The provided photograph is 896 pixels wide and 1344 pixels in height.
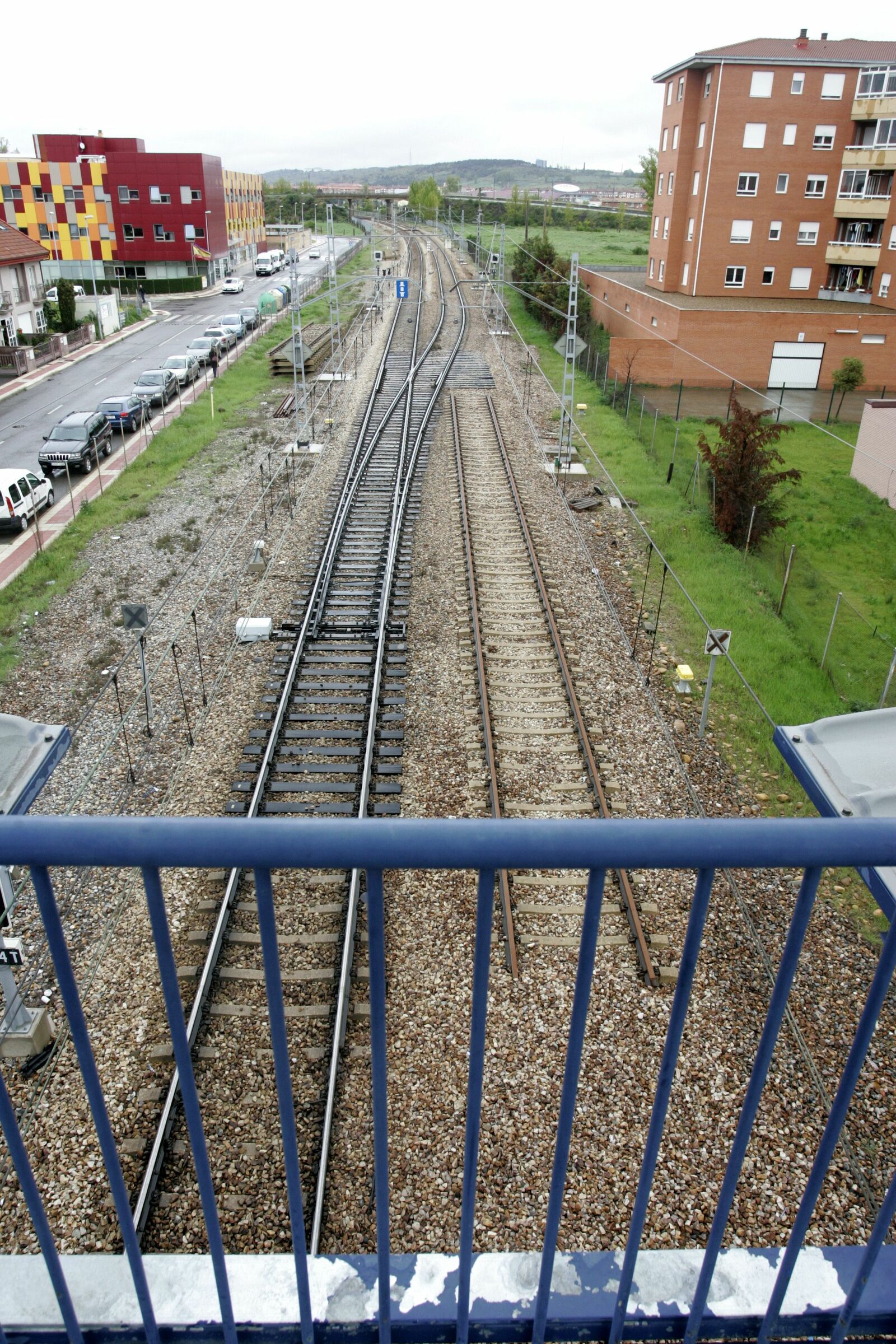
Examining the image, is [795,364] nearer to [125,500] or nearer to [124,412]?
[124,412]

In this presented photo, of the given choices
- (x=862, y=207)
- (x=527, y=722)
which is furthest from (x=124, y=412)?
(x=862, y=207)

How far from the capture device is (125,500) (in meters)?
21.4

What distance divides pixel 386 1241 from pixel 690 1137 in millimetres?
5407

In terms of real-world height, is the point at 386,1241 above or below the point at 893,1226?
above

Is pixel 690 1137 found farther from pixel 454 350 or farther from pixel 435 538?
pixel 454 350

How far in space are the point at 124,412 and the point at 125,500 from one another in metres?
7.28

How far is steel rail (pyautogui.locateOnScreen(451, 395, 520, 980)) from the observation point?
312 inches

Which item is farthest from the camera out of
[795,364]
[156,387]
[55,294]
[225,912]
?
[55,294]

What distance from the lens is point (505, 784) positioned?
10.1m

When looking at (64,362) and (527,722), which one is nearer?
(527,722)

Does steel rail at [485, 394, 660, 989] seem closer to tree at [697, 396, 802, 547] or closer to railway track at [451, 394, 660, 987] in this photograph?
railway track at [451, 394, 660, 987]

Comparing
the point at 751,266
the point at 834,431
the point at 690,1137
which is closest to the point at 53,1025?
the point at 690,1137

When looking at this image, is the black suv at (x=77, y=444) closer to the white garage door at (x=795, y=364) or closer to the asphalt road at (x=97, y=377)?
the asphalt road at (x=97, y=377)

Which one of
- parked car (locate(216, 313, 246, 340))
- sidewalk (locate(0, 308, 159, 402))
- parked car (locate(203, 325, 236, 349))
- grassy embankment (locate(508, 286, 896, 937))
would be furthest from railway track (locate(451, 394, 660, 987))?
parked car (locate(216, 313, 246, 340))
